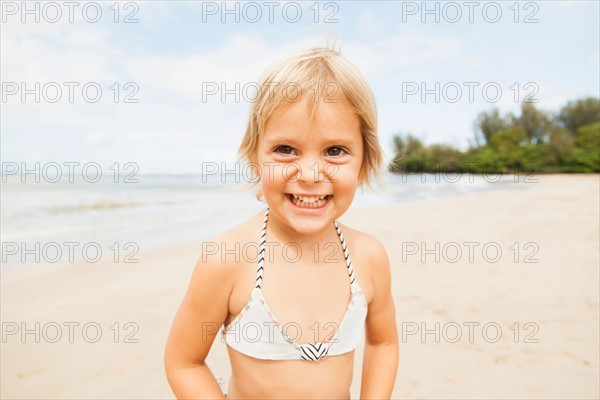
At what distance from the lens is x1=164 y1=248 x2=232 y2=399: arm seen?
145cm

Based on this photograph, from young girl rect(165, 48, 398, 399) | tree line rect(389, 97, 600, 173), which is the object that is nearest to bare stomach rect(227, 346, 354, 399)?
young girl rect(165, 48, 398, 399)

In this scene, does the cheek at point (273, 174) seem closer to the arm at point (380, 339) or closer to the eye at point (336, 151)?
the eye at point (336, 151)

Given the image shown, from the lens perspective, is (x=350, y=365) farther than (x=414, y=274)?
No

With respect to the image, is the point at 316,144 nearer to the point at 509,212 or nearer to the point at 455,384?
the point at 455,384

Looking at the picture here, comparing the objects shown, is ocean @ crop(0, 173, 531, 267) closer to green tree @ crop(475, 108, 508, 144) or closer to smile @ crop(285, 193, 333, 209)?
smile @ crop(285, 193, 333, 209)

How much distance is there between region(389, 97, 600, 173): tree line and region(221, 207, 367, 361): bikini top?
1345 inches

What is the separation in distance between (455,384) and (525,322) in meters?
1.32

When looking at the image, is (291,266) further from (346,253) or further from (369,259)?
(369,259)

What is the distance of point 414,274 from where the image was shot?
534 centimetres

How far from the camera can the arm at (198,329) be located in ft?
4.75

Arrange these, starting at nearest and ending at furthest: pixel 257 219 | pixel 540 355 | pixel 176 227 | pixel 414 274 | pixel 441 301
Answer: pixel 257 219 < pixel 540 355 < pixel 441 301 < pixel 414 274 < pixel 176 227

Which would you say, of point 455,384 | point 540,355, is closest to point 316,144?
point 455,384

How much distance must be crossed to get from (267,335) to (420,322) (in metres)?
2.77

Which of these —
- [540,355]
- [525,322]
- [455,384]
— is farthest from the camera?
[525,322]
